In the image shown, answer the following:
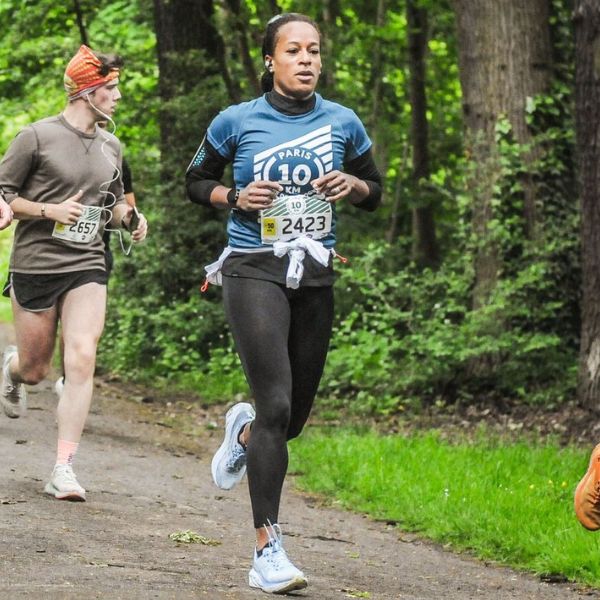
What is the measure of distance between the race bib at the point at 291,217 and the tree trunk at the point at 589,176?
19.9 feet

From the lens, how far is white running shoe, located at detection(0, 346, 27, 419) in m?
8.50

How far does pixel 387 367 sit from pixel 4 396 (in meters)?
5.64

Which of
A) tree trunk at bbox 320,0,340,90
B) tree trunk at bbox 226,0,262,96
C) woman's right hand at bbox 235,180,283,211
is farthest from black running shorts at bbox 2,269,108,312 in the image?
tree trunk at bbox 226,0,262,96

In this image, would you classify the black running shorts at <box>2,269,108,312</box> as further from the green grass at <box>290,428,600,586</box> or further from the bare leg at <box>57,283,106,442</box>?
the green grass at <box>290,428,600,586</box>

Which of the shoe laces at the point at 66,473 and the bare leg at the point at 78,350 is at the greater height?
the bare leg at the point at 78,350

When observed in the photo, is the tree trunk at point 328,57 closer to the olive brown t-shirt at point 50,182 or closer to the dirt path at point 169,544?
the dirt path at point 169,544

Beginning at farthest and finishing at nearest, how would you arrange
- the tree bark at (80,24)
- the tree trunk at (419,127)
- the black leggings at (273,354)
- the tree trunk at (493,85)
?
the tree trunk at (419,127) < the tree bark at (80,24) < the tree trunk at (493,85) < the black leggings at (273,354)

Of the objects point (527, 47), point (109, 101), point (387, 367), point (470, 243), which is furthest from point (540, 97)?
point (109, 101)

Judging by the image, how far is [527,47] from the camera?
43.9 feet

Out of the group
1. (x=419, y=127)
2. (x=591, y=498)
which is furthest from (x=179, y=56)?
(x=591, y=498)

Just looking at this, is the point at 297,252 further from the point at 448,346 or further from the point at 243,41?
the point at 243,41

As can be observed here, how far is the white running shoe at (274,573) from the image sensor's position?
536 cm

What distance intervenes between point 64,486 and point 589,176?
5.77m

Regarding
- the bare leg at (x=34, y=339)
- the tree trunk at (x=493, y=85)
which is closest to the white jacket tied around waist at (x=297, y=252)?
the bare leg at (x=34, y=339)
